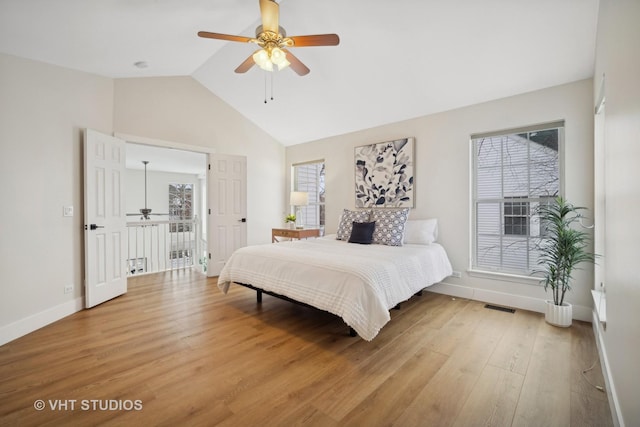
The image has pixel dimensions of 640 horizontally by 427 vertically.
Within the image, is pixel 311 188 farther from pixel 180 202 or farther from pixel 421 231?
pixel 180 202

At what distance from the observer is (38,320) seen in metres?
2.73

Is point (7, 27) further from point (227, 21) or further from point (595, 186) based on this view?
point (595, 186)

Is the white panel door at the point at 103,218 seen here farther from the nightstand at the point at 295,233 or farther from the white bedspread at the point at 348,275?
the nightstand at the point at 295,233

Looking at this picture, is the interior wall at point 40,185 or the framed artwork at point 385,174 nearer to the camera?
the interior wall at point 40,185

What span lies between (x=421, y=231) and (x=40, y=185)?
434 centimetres

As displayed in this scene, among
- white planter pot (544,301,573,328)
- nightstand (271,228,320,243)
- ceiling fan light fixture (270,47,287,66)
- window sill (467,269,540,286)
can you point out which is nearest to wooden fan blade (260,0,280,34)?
ceiling fan light fixture (270,47,287,66)

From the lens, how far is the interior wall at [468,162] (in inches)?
114

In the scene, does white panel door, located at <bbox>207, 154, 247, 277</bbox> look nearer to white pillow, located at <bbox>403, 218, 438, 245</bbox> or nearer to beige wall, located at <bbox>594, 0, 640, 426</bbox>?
white pillow, located at <bbox>403, 218, 438, 245</bbox>

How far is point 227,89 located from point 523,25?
4.01 m

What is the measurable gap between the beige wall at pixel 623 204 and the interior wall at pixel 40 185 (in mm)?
4284

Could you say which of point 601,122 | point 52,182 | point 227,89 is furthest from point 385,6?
point 52,182

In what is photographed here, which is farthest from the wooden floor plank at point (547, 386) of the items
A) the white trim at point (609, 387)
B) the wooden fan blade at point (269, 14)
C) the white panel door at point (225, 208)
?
the white panel door at point (225, 208)

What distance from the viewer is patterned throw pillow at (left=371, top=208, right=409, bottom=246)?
3709mm

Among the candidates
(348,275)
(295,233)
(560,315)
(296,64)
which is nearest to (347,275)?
(348,275)
